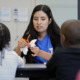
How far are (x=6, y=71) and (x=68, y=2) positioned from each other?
2340mm

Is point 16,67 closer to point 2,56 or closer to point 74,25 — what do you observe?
point 2,56

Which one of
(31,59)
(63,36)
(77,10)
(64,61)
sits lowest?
(31,59)

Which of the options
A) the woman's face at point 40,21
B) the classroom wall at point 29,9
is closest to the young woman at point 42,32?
the woman's face at point 40,21

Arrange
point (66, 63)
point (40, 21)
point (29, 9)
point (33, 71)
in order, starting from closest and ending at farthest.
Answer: point (66, 63), point (33, 71), point (40, 21), point (29, 9)

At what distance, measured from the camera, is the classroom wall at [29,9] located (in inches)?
118

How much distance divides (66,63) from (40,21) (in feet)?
2.09

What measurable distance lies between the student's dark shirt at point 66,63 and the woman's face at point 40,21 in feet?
1.85

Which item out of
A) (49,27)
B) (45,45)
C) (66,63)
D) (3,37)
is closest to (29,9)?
(49,27)

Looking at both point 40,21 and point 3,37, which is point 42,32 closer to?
point 40,21

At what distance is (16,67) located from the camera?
103 centimetres

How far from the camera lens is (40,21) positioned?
145cm

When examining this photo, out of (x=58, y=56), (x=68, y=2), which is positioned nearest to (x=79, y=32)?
(x=58, y=56)

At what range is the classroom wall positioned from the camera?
301 cm

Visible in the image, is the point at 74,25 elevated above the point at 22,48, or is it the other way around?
the point at 74,25
